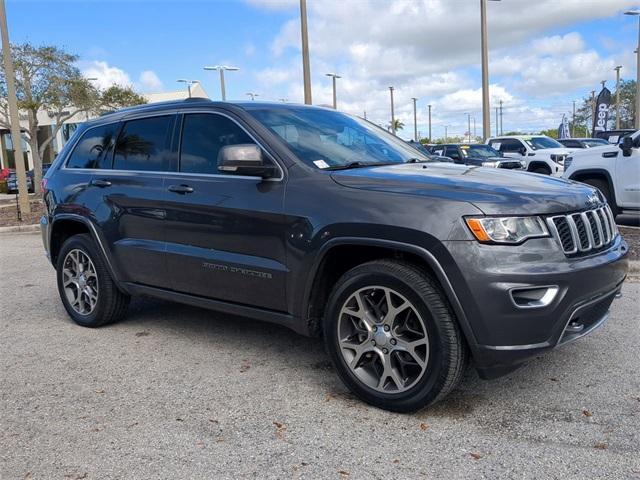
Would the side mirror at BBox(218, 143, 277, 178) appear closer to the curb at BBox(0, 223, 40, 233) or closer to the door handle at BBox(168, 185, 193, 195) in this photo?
the door handle at BBox(168, 185, 193, 195)

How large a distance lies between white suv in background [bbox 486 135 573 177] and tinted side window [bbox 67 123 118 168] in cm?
1614

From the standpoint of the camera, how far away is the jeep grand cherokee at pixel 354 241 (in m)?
3.17

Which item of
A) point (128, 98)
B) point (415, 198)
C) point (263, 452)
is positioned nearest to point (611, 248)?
point (415, 198)

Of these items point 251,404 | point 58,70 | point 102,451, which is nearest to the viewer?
point 102,451

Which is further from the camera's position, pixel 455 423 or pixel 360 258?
pixel 360 258

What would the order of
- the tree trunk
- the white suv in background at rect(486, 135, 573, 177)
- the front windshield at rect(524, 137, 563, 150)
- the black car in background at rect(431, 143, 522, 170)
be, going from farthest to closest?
the tree trunk < the front windshield at rect(524, 137, 563, 150) < the white suv in background at rect(486, 135, 573, 177) < the black car in background at rect(431, 143, 522, 170)

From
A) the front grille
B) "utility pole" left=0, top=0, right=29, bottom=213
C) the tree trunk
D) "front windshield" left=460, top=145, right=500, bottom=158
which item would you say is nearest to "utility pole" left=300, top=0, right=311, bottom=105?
"front windshield" left=460, top=145, right=500, bottom=158

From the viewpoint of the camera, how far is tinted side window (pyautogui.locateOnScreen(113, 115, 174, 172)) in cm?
473

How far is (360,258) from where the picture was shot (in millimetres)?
3783

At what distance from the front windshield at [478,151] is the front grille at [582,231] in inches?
656

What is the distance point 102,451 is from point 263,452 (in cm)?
83

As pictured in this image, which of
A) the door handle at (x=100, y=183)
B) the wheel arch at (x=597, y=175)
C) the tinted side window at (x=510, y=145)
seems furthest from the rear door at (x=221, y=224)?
the tinted side window at (x=510, y=145)

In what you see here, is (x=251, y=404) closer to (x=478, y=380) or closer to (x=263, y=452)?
(x=263, y=452)

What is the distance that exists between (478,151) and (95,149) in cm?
1678
